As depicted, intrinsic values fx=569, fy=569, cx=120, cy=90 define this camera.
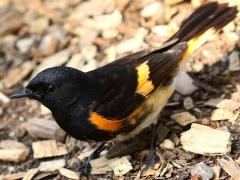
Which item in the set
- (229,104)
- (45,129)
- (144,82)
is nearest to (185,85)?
(229,104)

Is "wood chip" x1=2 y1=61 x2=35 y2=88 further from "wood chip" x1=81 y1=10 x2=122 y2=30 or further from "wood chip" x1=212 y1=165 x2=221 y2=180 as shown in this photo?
"wood chip" x1=212 y1=165 x2=221 y2=180

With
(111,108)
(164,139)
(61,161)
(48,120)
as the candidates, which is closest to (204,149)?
(164,139)

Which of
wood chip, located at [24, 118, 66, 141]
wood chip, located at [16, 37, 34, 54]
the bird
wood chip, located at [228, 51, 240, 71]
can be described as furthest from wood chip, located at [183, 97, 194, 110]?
wood chip, located at [16, 37, 34, 54]

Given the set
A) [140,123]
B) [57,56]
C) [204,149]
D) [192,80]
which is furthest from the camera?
[57,56]

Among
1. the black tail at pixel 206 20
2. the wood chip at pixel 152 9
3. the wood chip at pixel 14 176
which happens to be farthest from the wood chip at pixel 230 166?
the wood chip at pixel 152 9

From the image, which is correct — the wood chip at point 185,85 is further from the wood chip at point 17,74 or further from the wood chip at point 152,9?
the wood chip at point 17,74

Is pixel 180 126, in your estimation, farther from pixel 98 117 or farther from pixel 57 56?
pixel 57 56
